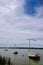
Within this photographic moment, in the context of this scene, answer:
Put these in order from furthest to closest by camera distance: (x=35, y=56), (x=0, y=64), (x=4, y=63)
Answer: (x=35, y=56), (x=4, y=63), (x=0, y=64)

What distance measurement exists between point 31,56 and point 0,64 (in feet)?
140

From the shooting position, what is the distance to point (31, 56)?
65.5 m

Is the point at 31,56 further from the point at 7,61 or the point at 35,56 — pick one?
the point at 7,61

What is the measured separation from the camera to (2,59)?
2648cm

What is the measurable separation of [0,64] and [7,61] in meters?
3.49

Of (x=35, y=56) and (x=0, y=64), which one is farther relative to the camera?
(x=35, y=56)

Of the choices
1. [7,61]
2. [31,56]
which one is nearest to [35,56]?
[31,56]

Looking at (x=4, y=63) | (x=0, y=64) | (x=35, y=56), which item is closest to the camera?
(x=0, y=64)

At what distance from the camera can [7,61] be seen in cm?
2711

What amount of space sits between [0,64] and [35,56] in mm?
41112

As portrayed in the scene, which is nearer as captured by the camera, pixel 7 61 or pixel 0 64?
pixel 0 64

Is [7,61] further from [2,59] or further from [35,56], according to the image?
[35,56]

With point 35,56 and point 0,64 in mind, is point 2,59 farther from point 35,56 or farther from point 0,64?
point 35,56

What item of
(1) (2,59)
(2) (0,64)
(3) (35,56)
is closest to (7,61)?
(1) (2,59)
